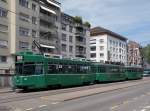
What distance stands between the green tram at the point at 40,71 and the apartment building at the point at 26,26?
18160 millimetres

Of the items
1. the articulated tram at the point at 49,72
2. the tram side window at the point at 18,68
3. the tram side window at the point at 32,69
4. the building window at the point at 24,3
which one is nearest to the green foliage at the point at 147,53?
the building window at the point at 24,3

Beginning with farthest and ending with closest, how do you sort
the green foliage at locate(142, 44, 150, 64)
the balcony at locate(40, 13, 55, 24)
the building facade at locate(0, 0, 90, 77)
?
1. the green foliage at locate(142, 44, 150, 64)
2. the balcony at locate(40, 13, 55, 24)
3. the building facade at locate(0, 0, 90, 77)

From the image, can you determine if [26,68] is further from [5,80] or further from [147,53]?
[147,53]

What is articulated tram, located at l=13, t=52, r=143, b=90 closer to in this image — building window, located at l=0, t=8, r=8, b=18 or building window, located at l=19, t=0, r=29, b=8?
building window, located at l=0, t=8, r=8, b=18

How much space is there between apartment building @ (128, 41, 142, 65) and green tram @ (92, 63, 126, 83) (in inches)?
3349

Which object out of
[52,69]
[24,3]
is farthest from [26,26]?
[52,69]

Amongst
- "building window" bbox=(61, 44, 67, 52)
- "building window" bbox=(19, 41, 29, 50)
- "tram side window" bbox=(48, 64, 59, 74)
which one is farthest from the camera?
"building window" bbox=(61, 44, 67, 52)

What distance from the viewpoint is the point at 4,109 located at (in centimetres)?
1606

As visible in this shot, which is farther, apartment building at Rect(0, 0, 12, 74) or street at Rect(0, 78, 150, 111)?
apartment building at Rect(0, 0, 12, 74)

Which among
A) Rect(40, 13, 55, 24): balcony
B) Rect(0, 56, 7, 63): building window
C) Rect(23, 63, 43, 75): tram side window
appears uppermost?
Rect(40, 13, 55, 24): balcony

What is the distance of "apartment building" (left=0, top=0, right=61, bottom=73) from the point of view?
5956 centimetres

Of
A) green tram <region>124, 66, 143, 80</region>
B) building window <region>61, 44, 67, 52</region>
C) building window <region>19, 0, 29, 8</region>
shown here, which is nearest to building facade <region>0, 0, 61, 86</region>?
building window <region>19, 0, 29, 8</region>

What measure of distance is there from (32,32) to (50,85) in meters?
35.0

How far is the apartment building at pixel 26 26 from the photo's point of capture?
59562 millimetres
